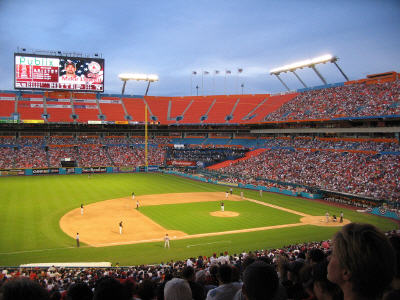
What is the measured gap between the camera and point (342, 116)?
49781 millimetres

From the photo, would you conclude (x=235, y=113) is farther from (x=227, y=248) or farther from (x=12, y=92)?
(x=227, y=248)

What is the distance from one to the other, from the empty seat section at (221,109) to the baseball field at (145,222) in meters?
32.6

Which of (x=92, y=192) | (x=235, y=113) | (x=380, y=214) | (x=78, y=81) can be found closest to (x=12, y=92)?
(x=78, y=81)

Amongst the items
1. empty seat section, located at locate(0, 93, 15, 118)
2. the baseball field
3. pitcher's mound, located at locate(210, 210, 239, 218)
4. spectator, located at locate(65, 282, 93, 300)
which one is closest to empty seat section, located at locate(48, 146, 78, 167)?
empty seat section, located at locate(0, 93, 15, 118)

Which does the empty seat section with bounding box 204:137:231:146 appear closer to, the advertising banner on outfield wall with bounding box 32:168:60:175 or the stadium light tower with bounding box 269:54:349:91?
the stadium light tower with bounding box 269:54:349:91

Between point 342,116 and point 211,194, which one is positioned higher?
point 342,116

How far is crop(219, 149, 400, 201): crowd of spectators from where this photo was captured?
3674cm

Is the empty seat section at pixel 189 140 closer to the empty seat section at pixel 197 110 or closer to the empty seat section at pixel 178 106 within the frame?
the empty seat section at pixel 197 110

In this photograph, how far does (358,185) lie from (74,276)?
3394cm

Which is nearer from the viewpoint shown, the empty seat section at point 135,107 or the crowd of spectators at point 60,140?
the crowd of spectators at point 60,140

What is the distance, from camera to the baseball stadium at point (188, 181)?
14.4 meters

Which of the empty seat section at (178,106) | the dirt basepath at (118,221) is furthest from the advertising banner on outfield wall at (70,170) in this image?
the empty seat section at (178,106)

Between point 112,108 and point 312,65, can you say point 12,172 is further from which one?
point 312,65

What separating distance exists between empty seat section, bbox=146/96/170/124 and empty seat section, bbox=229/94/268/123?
17.0 meters
